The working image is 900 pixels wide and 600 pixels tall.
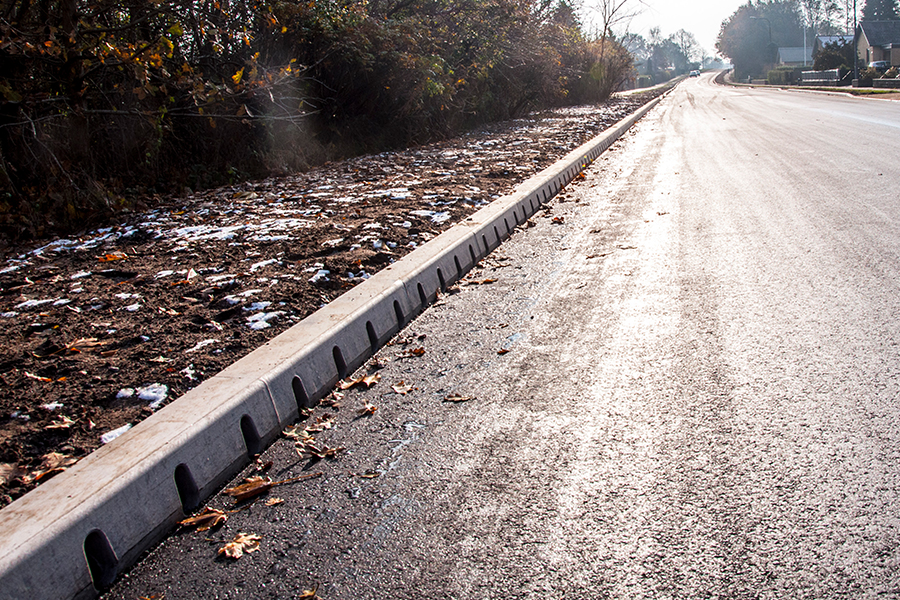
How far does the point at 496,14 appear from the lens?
17.3 metres

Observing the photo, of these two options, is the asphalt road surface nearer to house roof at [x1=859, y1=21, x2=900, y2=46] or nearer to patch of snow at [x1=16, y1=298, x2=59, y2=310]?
patch of snow at [x1=16, y1=298, x2=59, y2=310]

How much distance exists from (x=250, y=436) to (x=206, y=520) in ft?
1.45

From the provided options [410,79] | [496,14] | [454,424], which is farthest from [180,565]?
[496,14]

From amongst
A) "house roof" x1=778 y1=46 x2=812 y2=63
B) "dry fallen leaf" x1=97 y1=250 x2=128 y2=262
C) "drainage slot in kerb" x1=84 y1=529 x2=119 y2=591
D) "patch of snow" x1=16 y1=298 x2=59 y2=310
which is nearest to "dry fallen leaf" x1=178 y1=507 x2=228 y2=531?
"drainage slot in kerb" x1=84 y1=529 x2=119 y2=591

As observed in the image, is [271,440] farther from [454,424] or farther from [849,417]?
[849,417]

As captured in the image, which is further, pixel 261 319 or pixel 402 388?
pixel 261 319

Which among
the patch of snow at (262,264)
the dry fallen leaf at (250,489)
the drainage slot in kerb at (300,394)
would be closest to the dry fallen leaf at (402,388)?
the drainage slot in kerb at (300,394)

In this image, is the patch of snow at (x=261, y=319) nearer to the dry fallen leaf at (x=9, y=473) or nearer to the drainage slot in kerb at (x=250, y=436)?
the drainage slot in kerb at (x=250, y=436)

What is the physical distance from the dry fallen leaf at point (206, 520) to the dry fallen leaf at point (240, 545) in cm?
12

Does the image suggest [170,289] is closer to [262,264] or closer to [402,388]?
[262,264]

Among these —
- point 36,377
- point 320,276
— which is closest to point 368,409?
point 36,377

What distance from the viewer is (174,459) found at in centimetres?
229

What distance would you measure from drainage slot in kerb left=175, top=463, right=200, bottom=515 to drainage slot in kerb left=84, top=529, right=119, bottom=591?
12.3 inches

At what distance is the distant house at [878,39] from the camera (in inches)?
2963
